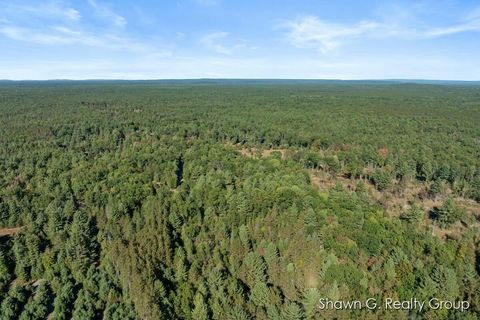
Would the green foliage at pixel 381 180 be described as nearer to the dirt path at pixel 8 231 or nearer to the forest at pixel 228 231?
the forest at pixel 228 231

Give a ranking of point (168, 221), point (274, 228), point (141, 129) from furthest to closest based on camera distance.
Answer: point (141, 129)
point (168, 221)
point (274, 228)

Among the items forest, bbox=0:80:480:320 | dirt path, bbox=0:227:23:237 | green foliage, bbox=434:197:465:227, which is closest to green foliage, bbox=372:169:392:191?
forest, bbox=0:80:480:320

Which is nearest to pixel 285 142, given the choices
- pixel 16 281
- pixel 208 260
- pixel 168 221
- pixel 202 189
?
pixel 202 189

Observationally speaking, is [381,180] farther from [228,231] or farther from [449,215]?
[228,231]

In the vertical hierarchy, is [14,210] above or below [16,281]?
above

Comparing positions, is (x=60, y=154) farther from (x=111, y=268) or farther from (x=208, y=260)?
(x=208, y=260)

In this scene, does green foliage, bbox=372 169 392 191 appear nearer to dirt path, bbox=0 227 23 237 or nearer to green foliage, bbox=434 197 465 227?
green foliage, bbox=434 197 465 227

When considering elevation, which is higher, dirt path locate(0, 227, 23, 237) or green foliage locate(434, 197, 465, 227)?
green foliage locate(434, 197, 465, 227)

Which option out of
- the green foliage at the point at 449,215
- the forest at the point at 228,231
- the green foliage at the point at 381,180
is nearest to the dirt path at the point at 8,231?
the forest at the point at 228,231
